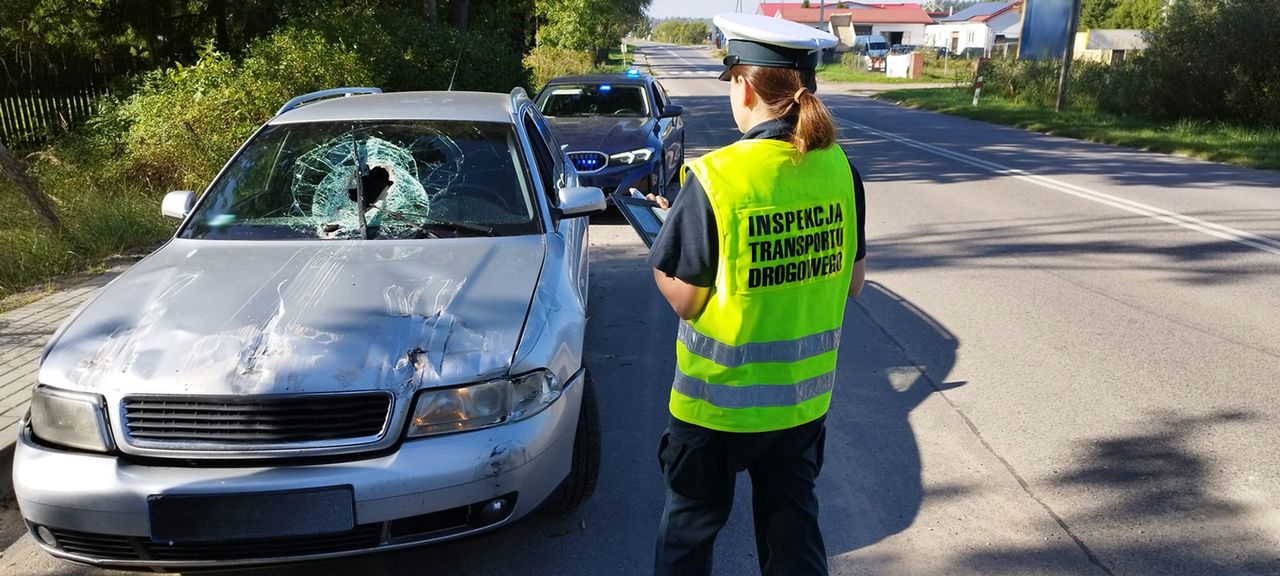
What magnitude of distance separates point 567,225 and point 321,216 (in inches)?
44.5

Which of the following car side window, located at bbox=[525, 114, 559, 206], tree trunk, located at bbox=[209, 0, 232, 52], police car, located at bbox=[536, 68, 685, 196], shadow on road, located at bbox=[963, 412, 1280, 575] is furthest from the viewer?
tree trunk, located at bbox=[209, 0, 232, 52]

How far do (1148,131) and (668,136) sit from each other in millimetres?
12362

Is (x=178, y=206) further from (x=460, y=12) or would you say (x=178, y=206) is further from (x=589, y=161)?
(x=460, y=12)

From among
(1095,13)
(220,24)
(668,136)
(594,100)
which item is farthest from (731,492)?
(1095,13)

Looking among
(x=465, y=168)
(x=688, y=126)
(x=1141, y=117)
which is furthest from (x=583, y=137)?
(x=1141, y=117)

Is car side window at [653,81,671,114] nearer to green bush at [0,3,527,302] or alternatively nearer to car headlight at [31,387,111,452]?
green bush at [0,3,527,302]

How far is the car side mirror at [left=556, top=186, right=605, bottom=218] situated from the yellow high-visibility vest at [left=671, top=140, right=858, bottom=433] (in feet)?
6.59

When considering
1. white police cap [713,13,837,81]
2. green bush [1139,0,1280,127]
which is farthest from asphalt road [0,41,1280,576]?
green bush [1139,0,1280,127]

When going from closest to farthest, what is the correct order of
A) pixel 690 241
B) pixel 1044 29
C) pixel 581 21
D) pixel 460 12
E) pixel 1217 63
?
1. pixel 690 241
2. pixel 460 12
3. pixel 1217 63
4. pixel 1044 29
5. pixel 581 21

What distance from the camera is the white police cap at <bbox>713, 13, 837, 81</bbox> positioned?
6.95ft

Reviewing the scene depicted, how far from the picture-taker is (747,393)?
2.21 metres

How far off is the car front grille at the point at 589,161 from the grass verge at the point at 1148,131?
1044cm

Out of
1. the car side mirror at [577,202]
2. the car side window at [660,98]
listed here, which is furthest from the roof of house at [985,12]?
the car side mirror at [577,202]

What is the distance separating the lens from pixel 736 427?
7.29 ft
